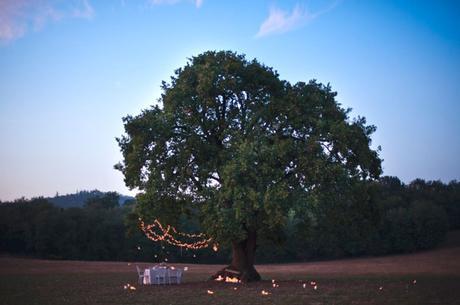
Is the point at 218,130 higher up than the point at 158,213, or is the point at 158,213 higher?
the point at 218,130

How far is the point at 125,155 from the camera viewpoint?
103 ft

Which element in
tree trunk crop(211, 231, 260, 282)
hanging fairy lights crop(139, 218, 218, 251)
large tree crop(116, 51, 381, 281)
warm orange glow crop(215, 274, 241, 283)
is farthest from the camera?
hanging fairy lights crop(139, 218, 218, 251)

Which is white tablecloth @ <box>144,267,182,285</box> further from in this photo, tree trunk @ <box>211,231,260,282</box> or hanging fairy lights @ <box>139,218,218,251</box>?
hanging fairy lights @ <box>139,218,218,251</box>

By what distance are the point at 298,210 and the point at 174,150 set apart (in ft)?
28.3

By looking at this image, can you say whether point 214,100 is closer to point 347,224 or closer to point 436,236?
point 347,224

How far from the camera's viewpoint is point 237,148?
2822 centimetres

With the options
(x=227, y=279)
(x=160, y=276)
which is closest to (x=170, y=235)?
(x=160, y=276)

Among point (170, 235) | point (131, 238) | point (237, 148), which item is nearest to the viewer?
point (237, 148)

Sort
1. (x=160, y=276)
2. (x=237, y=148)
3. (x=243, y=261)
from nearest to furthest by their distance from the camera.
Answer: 1. (x=237, y=148)
2. (x=160, y=276)
3. (x=243, y=261)

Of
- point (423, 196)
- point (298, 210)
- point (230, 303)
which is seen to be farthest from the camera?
point (423, 196)

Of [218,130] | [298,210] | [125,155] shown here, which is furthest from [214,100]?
[298,210]

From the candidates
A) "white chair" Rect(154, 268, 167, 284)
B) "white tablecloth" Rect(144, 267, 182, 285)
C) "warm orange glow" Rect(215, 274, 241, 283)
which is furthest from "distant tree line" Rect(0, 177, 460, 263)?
"white chair" Rect(154, 268, 167, 284)

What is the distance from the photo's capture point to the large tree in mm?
26859

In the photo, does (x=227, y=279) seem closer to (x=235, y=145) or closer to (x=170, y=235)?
(x=170, y=235)
